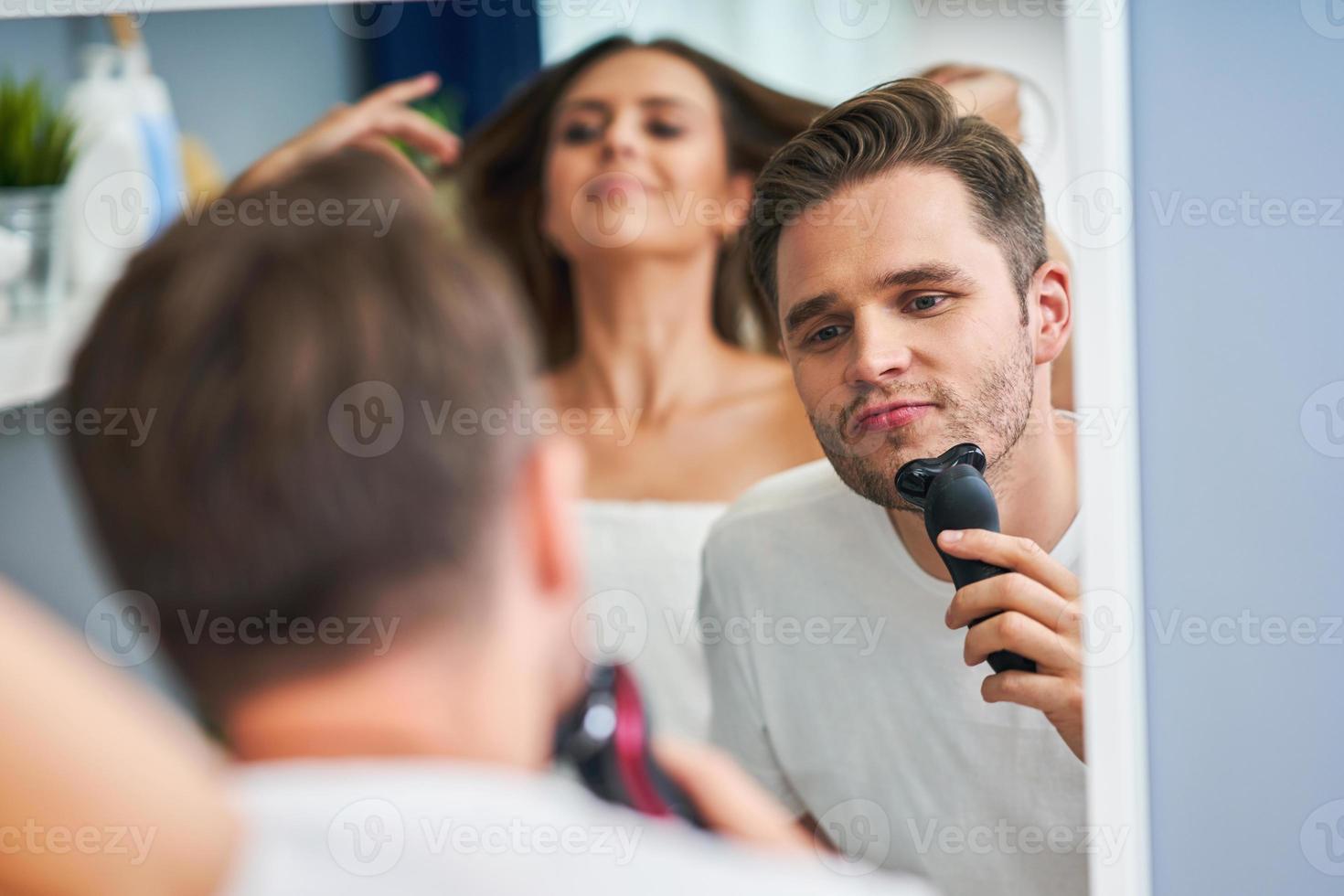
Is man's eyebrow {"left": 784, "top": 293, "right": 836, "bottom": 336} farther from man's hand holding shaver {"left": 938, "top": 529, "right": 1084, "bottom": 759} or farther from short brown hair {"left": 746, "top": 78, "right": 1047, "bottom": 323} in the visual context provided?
man's hand holding shaver {"left": 938, "top": 529, "right": 1084, "bottom": 759}

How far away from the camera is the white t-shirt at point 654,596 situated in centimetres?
92

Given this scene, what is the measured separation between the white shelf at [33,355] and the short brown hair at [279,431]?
581 millimetres

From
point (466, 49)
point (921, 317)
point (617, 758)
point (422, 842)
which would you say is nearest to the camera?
point (422, 842)

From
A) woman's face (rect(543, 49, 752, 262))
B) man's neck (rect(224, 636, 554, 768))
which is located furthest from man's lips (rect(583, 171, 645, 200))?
man's neck (rect(224, 636, 554, 768))

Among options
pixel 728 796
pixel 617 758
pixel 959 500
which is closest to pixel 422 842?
pixel 617 758

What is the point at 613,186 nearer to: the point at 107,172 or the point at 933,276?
the point at 933,276

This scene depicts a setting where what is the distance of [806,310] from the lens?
90 centimetres

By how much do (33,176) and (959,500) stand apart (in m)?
0.86

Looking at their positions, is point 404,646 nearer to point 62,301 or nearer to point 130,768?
point 130,768

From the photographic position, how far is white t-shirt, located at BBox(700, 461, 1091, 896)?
888 mm

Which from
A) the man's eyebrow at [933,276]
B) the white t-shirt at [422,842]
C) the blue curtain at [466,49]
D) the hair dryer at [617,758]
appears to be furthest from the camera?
the blue curtain at [466,49]

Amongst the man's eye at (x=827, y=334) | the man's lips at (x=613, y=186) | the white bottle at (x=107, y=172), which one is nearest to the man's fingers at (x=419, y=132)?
the man's lips at (x=613, y=186)

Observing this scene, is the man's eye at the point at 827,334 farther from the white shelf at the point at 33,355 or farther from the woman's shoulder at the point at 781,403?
the white shelf at the point at 33,355

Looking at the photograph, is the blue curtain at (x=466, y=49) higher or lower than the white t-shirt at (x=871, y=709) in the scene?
higher
